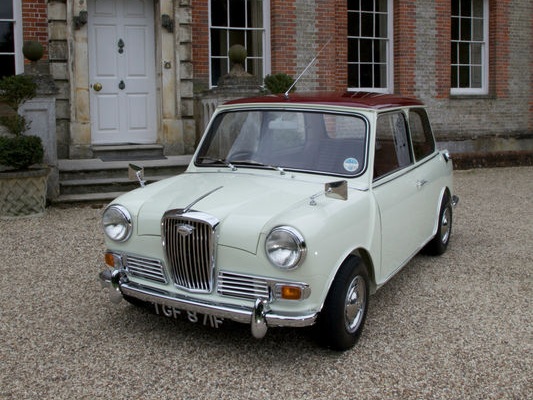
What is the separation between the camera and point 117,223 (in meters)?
4.42

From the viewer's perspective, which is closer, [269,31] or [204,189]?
[204,189]

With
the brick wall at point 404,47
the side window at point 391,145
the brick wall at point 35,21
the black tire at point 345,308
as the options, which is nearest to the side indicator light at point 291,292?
the black tire at point 345,308

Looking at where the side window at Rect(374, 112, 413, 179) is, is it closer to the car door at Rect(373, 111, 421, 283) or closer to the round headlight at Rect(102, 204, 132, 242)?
the car door at Rect(373, 111, 421, 283)

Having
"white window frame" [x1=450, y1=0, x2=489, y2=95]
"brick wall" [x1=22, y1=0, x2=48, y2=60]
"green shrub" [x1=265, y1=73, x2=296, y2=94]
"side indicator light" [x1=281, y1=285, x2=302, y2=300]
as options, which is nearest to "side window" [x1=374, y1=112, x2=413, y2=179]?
"side indicator light" [x1=281, y1=285, x2=302, y2=300]

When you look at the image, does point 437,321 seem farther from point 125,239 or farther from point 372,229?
point 125,239

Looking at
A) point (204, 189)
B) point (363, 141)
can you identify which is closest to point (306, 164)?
point (363, 141)

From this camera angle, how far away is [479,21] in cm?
1507

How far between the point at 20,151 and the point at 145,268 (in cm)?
473

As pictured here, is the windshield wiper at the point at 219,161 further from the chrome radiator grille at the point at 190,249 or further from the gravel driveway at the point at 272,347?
the gravel driveway at the point at 272,347

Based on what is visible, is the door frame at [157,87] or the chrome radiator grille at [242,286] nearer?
the chrome radiator grille at [242,286]

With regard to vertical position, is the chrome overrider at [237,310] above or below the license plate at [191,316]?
above

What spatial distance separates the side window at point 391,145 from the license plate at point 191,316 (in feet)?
5.13

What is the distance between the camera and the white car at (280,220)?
3.88 m

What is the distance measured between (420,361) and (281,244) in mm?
1169
